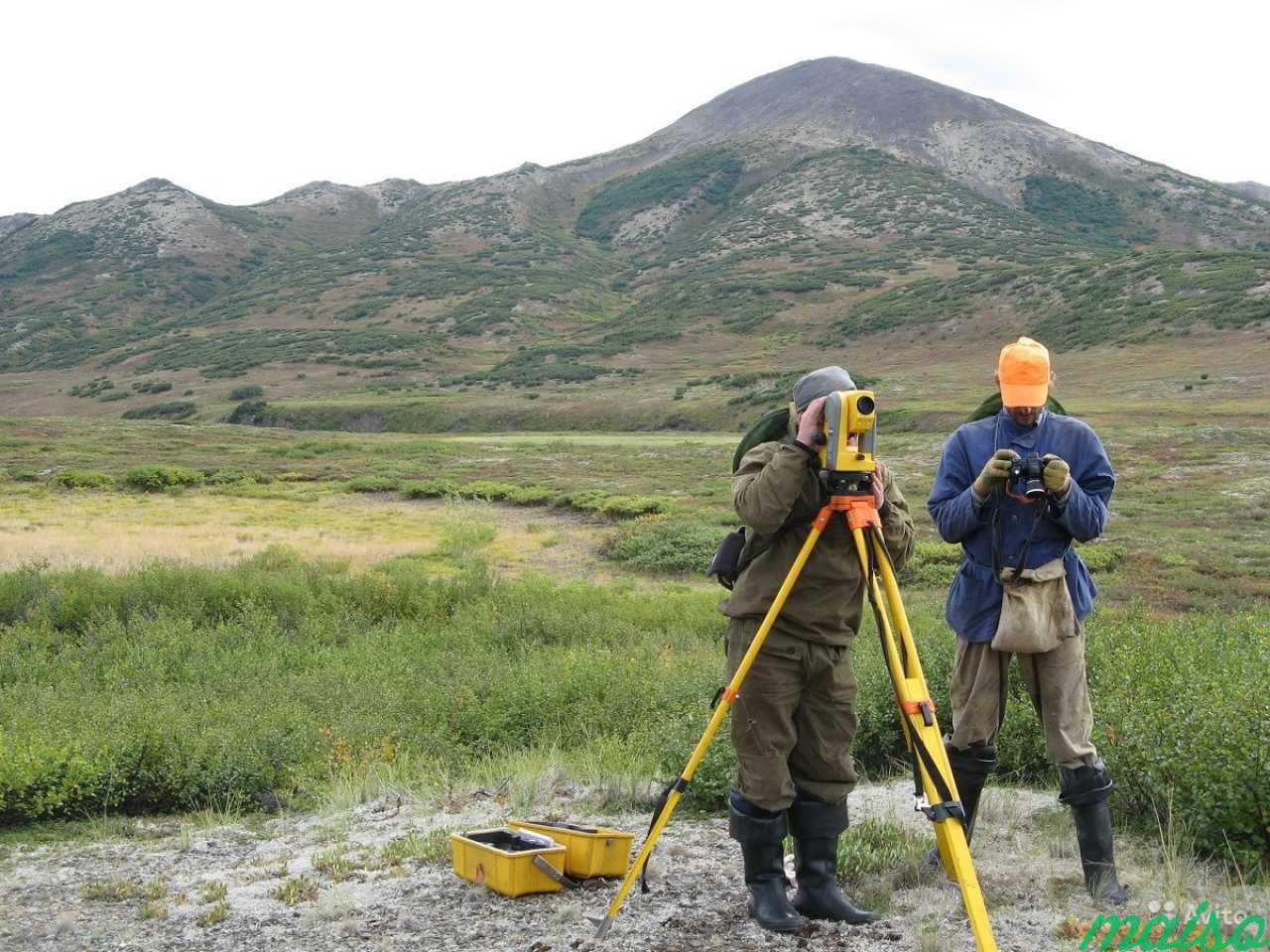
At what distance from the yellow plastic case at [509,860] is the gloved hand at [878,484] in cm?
202

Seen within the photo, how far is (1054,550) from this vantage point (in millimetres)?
4207

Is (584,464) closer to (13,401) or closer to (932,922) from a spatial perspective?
(932,922)

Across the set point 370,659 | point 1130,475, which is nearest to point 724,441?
point 1130,475

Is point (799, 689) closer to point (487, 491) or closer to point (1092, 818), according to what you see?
point (1092, 818)

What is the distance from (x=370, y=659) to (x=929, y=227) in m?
111

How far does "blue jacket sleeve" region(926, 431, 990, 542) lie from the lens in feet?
13.9

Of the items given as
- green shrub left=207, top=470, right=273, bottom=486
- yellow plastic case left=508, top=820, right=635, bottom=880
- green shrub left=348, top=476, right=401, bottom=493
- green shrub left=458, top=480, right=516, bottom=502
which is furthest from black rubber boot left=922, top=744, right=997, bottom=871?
green shrub left=207, top=470, right=273, bottom=486

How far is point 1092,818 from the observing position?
4.16 metres

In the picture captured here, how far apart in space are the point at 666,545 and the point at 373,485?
46.1 feet

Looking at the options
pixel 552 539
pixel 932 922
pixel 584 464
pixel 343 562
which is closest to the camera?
pixel 932 922

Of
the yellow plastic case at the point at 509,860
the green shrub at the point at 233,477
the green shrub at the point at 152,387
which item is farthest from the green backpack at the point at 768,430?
the green shrub at the point at 152,387

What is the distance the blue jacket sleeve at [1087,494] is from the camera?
4.07 meters

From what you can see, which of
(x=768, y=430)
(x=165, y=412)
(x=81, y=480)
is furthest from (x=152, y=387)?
(x=768, y=430)

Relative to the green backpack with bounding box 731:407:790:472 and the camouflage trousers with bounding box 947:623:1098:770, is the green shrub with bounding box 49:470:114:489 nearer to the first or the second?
the green backpack with bounding box 731:407:790:472
